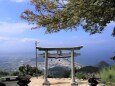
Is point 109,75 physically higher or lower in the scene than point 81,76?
lower

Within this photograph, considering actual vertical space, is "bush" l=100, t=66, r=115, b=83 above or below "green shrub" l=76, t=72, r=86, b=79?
below

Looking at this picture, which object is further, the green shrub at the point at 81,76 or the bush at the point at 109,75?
the green shrub at the point at 81,76

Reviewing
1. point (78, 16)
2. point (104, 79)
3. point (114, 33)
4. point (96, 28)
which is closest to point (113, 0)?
point (78, 16)

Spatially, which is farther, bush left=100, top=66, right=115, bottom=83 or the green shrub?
the green shrub

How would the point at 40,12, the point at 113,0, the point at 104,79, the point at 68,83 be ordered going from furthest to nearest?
the point at 68,83 → the point at 104,79 → the point at 40,12 → the point at 113,0

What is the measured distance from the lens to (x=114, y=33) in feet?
51.7

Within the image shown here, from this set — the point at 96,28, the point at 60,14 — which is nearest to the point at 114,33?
the point at 96,28

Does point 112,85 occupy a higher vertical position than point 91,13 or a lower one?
lower

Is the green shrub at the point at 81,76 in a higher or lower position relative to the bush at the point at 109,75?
higher

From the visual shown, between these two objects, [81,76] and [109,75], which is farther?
[81,76]

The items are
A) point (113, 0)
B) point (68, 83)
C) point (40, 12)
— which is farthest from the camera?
point (68, 83)

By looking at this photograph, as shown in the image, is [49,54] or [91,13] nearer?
[91,13]

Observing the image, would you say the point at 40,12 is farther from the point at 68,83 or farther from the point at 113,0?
the point at 68,83

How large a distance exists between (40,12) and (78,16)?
2.72 meters
